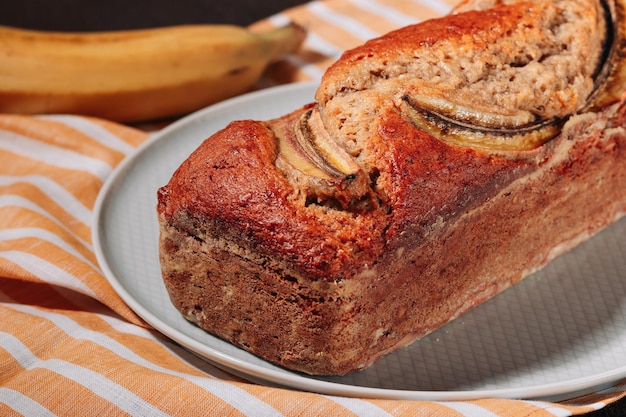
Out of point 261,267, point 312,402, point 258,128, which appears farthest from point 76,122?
point 312,402

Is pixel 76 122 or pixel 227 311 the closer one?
pixel 227 311

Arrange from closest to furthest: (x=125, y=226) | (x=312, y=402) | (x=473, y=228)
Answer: (x=312, y=402), (x=473, y=228), (x=125, y=226)

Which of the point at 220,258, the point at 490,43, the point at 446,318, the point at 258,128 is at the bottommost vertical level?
the point at 446,318

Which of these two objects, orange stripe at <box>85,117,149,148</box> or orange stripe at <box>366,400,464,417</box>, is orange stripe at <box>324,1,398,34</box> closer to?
orange stripe at <box>85,117,149,148</box>

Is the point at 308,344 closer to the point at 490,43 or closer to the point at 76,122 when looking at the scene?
the point at 490,43

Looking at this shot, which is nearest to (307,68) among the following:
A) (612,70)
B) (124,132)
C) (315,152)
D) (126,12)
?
(124,132)

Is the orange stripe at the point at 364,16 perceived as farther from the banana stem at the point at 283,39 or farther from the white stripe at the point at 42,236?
the white stripe at the point at 42,236
